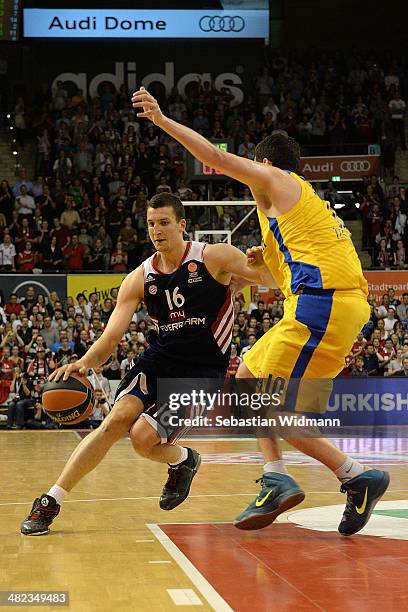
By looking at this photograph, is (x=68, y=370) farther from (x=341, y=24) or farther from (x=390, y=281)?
(x=341, y=24)

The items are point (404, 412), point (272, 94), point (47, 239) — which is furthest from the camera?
point (272, 94)

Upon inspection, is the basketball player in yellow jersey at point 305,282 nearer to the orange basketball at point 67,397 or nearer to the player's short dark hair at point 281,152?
the player's short dark hair at point 281,152

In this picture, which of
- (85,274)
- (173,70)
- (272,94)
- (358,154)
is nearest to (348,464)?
(85,274)

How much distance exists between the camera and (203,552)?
5352 mm

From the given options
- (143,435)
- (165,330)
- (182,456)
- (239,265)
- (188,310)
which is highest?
(239,265)

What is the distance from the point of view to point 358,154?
963 inches

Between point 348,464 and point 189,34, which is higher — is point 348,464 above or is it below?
below

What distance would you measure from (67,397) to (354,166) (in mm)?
19101

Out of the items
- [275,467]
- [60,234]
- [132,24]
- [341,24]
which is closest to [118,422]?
[275,467]

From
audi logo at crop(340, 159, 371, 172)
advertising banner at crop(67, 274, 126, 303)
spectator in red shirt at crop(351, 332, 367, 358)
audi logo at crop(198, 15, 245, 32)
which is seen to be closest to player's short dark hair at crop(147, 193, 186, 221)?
spectator in red shirt at crop(351, 332, 367, 358)

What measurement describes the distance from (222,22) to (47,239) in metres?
10.3

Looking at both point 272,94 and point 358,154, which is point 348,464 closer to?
point 358,154

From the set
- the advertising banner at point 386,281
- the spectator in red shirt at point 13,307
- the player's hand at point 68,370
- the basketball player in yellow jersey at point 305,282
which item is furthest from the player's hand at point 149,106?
the advertising banner at point 386,281

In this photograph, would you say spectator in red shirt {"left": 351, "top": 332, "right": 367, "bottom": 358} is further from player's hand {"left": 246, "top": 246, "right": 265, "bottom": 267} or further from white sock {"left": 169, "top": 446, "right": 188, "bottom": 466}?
player's hand {"left": 246, "top": 246, "right": 265, "bottom": 267}
